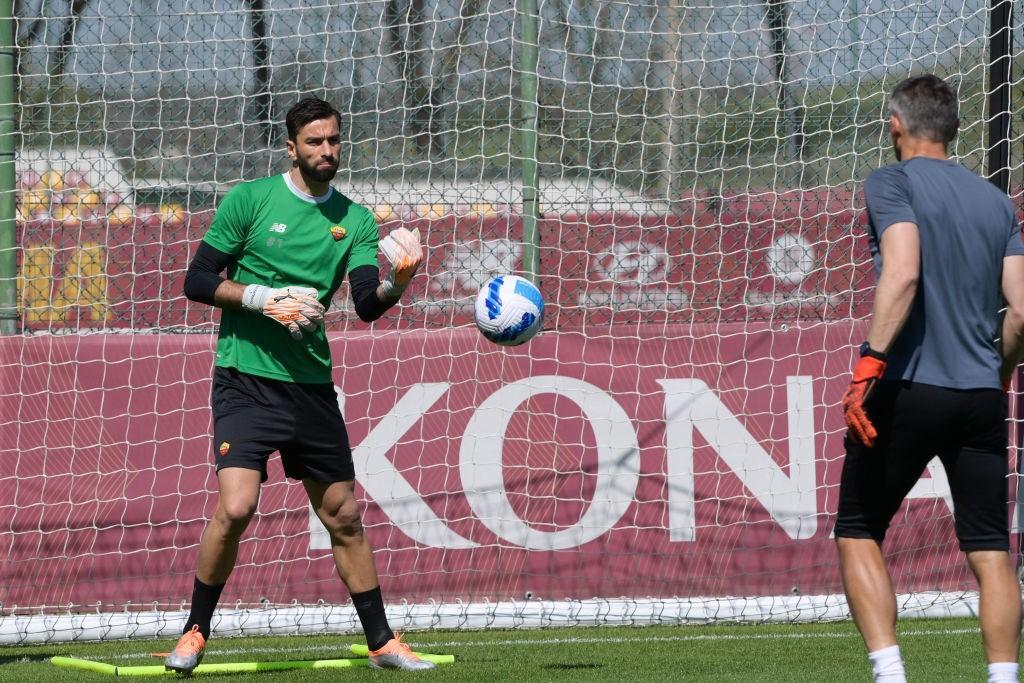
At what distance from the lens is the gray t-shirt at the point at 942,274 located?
3.82 meters

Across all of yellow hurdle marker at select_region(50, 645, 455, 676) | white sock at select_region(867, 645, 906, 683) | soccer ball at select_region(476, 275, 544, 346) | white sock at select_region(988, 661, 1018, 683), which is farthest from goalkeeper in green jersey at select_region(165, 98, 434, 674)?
white sock at select_region(988, 661, 1018, 683)

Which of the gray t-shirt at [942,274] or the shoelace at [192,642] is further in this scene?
the shoelace at [192,642]

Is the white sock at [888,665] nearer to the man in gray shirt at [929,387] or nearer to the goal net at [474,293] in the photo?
the man in gray shirt at [929,387]

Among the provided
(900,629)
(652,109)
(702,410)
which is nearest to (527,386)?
(702,410)

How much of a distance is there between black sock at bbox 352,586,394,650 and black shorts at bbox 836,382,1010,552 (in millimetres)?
2045

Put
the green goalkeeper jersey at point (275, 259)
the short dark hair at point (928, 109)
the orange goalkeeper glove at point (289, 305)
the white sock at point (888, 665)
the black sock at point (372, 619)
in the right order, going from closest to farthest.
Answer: the white sock at point (888, 665) < the short dark hair at point (928, 109) < the orange goalkeeper glove at point (289, 305) < the green goalkeeper jersey at point (275, 259) < the black sock at point (372, 619)

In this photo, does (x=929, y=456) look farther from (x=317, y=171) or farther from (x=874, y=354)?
(x=317, y=171)

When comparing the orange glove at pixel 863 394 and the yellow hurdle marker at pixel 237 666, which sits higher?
the orange glove at pixel 863 394

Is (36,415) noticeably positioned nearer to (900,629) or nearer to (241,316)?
(241,316)

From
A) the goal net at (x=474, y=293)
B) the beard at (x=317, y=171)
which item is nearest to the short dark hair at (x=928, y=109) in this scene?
the beard at (x=317, y=171)

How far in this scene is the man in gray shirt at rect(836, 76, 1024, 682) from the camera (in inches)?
148

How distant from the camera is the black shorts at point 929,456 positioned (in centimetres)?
383

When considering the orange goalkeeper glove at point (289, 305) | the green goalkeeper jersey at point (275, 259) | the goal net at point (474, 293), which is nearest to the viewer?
the orange goalkeeper glove at point (289, 305)

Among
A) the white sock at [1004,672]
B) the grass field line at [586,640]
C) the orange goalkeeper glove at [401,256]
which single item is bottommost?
the grass field line at [586,640]
